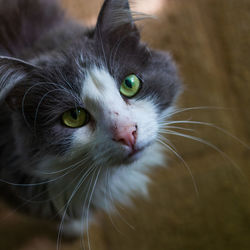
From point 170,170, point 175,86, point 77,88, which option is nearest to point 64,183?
point 77,88

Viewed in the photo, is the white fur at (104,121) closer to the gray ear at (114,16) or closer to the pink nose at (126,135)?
the pink nose at (126,135)

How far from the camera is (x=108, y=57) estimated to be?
0.91 m

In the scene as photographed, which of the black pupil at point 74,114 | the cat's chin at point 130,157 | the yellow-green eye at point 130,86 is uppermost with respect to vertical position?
the yellow-green eye at point 130,86

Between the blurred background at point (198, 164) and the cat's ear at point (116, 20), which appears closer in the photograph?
the cat's ear at point (116, 20)

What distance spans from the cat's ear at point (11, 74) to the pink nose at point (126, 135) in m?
0.32

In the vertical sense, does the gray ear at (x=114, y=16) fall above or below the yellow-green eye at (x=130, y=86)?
above

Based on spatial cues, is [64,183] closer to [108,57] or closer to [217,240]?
[108,57]

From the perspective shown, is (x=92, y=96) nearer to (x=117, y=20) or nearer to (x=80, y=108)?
(x=80, y=108)

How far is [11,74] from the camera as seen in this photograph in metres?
0.83

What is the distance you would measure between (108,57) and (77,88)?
153 millimetres

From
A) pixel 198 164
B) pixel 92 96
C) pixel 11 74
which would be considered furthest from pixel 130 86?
pixel 198 164

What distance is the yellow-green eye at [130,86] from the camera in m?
0.89

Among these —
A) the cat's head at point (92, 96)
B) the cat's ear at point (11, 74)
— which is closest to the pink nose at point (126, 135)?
the cat's head at point (92, 96)

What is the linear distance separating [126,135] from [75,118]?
0.59ft
